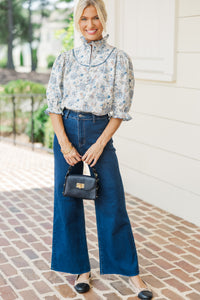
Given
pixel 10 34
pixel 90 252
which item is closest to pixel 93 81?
pixel 90 252

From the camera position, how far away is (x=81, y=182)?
2.51 meters

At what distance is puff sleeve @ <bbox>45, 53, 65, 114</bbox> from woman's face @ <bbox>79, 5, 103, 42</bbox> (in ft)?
0.60

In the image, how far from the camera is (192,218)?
155 inches

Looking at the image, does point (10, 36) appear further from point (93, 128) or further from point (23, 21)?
point (93, 128)

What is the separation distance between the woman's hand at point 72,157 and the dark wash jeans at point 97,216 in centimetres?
5

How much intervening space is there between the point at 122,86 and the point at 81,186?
1.94 ft

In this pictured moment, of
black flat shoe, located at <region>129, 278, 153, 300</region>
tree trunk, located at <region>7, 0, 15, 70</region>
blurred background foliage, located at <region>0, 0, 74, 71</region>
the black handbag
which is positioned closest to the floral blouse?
the black handbag

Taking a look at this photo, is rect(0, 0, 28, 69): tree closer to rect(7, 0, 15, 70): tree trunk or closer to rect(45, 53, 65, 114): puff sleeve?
rect(7, 0, 15, 70): tree trunk

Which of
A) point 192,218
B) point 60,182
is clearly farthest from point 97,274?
point 192,218

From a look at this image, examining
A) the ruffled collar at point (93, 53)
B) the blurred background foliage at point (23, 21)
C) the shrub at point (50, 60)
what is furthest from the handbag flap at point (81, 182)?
the shrub at point (50, 60)

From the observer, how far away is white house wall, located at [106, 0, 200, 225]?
3766 mm

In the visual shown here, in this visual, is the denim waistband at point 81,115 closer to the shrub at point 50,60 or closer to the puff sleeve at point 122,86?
the puff sleeve at point 122,86

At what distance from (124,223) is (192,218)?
148cm

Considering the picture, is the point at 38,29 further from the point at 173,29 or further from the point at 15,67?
the point at 173,29
